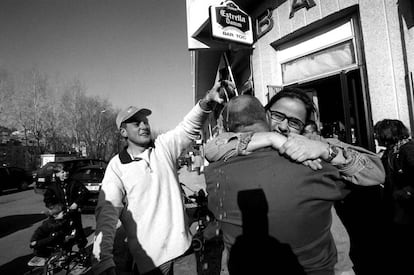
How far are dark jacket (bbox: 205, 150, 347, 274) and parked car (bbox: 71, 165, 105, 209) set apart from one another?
24.9ft

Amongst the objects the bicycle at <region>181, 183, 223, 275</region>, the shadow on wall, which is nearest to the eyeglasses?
the bicycle at <region>181, 183, 223, 275</region>

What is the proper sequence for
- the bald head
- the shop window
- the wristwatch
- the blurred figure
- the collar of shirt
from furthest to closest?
the shop window, the blurred figure, the collar of shirt, the bald head, the wristwatch

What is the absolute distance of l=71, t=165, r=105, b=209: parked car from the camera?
25.4 ft

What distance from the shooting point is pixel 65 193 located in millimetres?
4508

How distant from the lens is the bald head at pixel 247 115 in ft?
4.46

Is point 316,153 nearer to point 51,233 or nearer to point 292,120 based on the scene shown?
point 292,120

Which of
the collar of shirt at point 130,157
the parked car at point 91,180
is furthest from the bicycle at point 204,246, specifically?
the parked car at point 91,180

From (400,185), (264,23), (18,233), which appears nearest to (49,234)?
(18,233)

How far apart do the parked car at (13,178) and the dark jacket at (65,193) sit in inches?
568

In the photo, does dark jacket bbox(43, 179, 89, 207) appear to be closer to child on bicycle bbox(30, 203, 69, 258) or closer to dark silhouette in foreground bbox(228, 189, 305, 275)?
child on bicycle bbox(30, 203, 69, 258)

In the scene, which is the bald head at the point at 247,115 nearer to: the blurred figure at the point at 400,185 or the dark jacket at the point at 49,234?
the blurred figure at the point at 400,185

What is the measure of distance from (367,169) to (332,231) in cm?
47

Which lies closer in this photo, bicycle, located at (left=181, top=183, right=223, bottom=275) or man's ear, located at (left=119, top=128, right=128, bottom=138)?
man's ear, located at (left=119, top=128, right=128, bottom=138)

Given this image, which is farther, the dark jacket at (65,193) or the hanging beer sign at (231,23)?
the hanging beer sign at (231,23)
